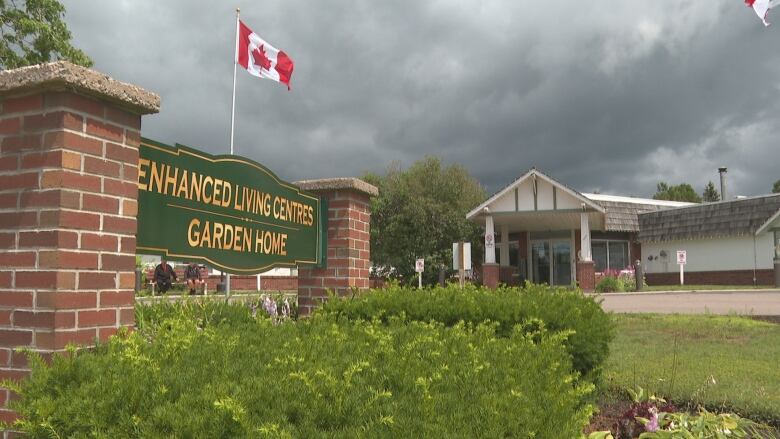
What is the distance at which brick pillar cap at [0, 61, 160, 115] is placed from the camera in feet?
9.64

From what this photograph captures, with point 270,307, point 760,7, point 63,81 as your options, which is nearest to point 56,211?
point 63,81

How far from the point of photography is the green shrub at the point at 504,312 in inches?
191

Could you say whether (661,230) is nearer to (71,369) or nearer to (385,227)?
(385,227)

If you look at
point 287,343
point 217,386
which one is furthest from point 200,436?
point 287,343

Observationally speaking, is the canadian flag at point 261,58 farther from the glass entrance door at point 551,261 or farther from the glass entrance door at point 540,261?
the glass entrance door at point 540,261

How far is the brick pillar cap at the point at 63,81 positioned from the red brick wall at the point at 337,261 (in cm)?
320

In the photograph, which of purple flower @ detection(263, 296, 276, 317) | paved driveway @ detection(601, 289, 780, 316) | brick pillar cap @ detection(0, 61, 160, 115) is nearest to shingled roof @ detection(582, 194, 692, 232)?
paved driveway @ detection(601, 289, 780, 316)

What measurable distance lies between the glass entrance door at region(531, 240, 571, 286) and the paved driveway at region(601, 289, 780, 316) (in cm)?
1000

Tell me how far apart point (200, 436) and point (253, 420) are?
0.52 ft

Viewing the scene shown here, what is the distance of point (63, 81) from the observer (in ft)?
9.63

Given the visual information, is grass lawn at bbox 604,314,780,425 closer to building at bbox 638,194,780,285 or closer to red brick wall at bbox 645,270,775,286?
red brick wall at bbox 645,270,775,286

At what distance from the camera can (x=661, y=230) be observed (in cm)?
3080

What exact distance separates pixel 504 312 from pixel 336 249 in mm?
2048

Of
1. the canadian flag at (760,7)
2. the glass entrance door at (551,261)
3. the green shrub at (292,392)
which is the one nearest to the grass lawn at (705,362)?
the green shrub at (292,392)
